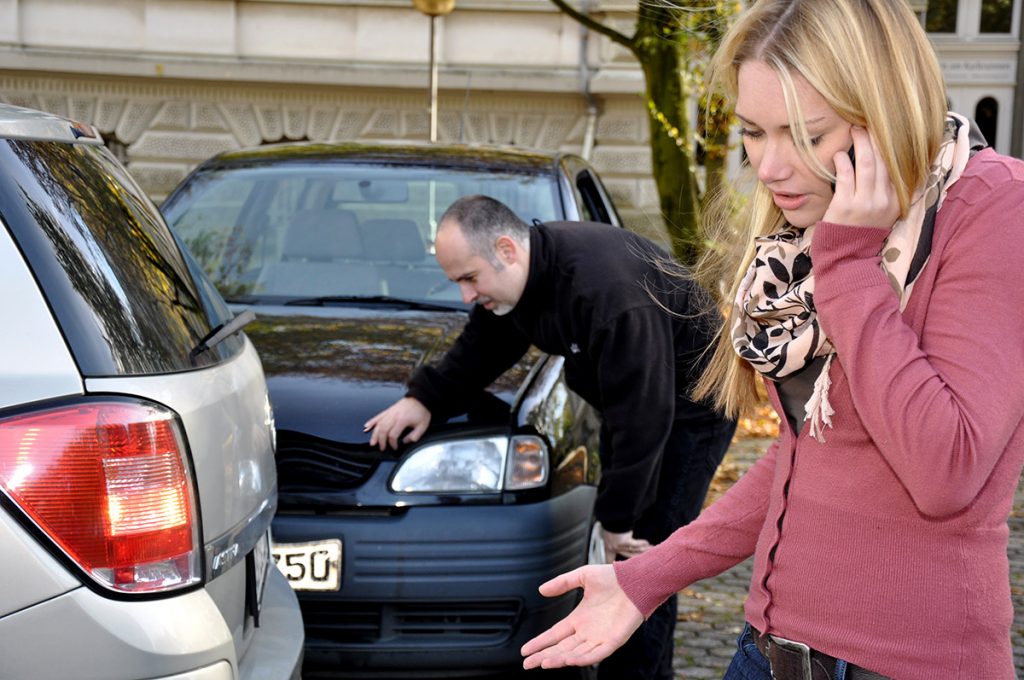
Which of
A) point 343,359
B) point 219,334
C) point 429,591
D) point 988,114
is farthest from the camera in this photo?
point 988,114

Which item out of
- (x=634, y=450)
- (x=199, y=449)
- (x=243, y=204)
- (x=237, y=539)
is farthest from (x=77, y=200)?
(x=243, y=204)

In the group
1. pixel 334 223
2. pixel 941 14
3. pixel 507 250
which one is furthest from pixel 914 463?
pixel 941 14

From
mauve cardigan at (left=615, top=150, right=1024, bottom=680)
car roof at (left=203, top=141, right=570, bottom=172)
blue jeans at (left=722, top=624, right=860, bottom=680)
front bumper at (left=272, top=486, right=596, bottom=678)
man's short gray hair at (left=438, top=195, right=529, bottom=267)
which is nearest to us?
mauve cardigan at (left=615, top=150, right=1024, bottom=680)

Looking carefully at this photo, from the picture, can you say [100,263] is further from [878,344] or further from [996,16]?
[996,16]

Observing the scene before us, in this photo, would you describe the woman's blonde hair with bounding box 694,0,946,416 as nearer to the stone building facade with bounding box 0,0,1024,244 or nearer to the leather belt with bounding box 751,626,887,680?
the leather belt with bounding box 751,626,887,680

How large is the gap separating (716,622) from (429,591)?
188cm

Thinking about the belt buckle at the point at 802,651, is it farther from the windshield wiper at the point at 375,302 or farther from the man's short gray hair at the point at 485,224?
the windshield wiper at the point at 375,302

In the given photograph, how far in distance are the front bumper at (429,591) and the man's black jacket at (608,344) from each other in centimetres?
28

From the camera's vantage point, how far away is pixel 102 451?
200cm

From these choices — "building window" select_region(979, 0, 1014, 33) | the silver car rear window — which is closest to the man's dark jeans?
the silver car rear window

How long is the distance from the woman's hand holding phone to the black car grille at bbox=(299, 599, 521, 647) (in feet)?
7.00

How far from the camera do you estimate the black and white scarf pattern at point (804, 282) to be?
A: 1604 mm

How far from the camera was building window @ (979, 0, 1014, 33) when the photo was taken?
2136 cm

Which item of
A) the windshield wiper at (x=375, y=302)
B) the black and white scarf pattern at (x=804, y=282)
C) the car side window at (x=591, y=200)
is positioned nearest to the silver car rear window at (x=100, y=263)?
the black and white scarf pattern at (x=804, y=282)
